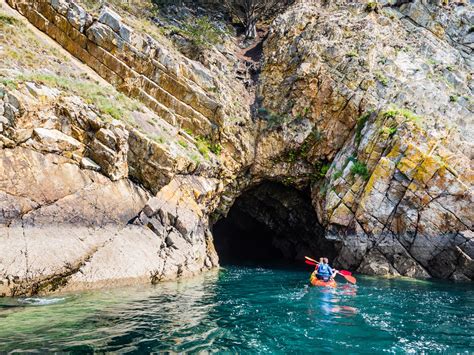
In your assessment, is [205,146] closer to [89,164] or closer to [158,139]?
[158,139]

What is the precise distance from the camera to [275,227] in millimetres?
32000

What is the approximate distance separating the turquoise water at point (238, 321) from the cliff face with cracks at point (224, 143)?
8.17 ft

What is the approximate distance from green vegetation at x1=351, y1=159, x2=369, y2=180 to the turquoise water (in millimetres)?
8806

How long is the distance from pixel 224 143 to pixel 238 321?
15.8 m

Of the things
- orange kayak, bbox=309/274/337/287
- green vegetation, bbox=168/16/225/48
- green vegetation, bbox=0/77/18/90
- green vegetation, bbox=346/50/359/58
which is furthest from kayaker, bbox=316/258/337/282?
green vegetation, bbox=168/16/225/48

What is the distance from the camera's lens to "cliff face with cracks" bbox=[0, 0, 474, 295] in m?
13.5

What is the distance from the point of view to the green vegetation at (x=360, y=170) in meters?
22.1

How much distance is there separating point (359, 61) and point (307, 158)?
8179 millimetres

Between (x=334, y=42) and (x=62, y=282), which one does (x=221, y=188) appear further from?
(x=334, y=42)

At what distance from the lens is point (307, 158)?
25828 millimetres

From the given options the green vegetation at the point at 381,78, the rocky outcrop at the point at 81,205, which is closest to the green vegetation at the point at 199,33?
the rocky outcrop at the point at 81,205

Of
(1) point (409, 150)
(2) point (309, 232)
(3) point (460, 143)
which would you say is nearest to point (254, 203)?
(2) point (309, 232)

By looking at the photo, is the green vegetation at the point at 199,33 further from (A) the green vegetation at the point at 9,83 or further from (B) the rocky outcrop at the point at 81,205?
(A) the green vegetation at the point at 9,83

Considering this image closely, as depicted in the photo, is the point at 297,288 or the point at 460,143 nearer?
the point at 297,288
